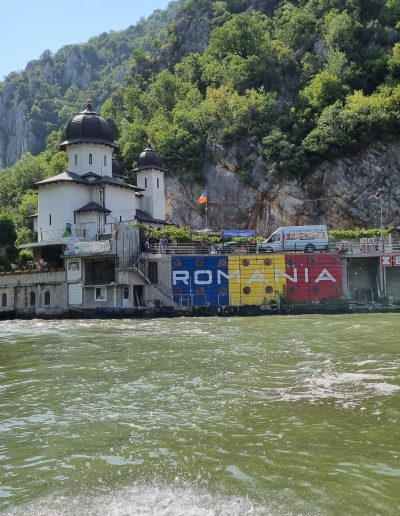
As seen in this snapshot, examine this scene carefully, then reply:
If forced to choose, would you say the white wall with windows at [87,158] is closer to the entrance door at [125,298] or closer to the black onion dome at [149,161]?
the black onion dome at [149,161]

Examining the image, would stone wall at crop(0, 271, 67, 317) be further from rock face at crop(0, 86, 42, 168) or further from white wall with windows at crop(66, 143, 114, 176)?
rock face at crop(0, 86, 42, 168)

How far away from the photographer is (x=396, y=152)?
69.6 m

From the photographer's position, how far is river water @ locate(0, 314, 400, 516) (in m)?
7.89

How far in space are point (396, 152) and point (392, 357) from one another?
5555 cm

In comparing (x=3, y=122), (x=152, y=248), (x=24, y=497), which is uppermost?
(x=3, y=122)

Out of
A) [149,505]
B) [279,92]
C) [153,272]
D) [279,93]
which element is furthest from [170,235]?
[149,505]

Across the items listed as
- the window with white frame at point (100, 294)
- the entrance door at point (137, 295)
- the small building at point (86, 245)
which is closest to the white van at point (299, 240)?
the small building at point (86, 245)

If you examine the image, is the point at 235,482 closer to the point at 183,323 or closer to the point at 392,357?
the point at 392,357

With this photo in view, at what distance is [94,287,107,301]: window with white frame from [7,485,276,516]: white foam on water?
142ft

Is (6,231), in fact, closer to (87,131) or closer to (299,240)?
(87,131)

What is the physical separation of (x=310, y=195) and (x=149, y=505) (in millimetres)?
66505

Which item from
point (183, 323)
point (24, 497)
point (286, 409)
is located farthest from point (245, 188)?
point (24, 497)

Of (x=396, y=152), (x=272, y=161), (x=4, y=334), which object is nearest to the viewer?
(x=4, y=334)

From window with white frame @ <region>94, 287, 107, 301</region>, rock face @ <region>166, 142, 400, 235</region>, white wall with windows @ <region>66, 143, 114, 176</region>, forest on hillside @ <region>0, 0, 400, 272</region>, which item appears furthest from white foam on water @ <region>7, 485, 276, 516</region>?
rock face @ <region>166, 142, 400, 235</region>
